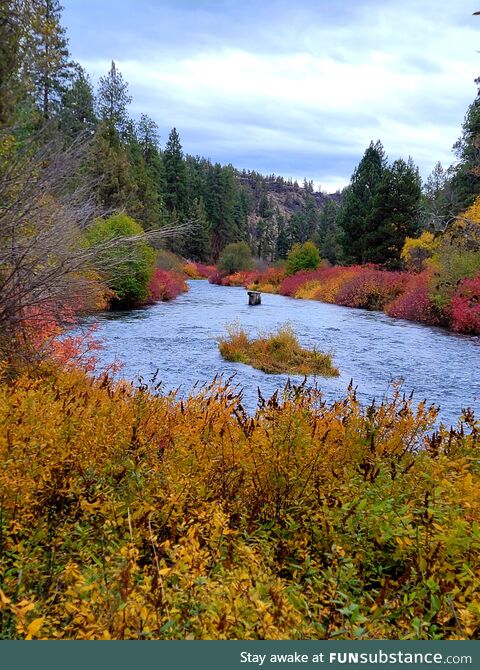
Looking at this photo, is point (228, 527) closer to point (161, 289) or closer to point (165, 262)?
point (161, 289)

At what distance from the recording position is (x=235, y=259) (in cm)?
4672

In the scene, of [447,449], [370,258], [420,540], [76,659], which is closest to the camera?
[76,659]

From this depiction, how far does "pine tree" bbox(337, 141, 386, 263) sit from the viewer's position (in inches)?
1414

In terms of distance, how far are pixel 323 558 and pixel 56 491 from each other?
1971 millimetres

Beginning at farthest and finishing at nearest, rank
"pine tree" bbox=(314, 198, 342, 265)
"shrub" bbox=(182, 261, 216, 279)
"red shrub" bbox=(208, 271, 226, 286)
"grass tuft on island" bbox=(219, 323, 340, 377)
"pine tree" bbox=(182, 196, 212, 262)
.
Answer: "pine tree" bbox=(182, 196, 212, 262) < "shrub" bbox=(182, 261, 216, 279) < "pine tree" bbox=(314, 198, 342, 265) < "red shrub" bbox=(208, 271, 226, 286) < "grass tuft on island" bbox=(219, 323, 340, 377)

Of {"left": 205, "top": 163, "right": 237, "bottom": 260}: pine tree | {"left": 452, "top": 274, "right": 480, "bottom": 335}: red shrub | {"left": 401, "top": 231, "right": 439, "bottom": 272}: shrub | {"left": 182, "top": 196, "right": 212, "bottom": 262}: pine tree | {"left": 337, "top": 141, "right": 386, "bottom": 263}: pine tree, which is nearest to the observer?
{"left": 452, "top": 274, "right": 480, "bottom": 335}: red shrub

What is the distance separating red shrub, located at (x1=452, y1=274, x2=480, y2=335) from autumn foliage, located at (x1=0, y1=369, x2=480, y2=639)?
13290mm

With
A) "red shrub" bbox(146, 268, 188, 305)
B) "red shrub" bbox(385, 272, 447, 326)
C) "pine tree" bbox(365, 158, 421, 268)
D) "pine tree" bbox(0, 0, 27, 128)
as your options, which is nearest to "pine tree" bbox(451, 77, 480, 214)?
"pine tree" bbox(365, 158, 421, 268)

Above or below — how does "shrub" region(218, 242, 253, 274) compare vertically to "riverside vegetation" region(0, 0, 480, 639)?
above

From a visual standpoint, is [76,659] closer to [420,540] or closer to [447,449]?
[420,540]

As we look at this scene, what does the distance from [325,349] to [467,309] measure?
6.75 meters

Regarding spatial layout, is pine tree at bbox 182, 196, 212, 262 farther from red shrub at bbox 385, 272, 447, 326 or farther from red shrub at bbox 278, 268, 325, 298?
red shrub at bbox 385, 272, 447, 326

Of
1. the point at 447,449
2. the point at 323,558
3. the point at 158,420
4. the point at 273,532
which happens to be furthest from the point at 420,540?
the point at 158,420

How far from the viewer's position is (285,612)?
2.02 meters
